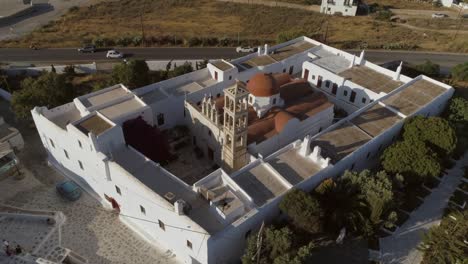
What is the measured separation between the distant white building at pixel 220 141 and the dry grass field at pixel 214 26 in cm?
3055

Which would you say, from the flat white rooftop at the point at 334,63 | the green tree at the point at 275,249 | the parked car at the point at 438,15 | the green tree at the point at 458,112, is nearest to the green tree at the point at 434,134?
the green tree at the point at 458,112

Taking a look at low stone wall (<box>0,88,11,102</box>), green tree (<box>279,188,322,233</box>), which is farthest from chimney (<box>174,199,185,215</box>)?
low stone wall (<box>0,88,11,102</box>)

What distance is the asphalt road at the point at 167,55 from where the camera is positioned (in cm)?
6969

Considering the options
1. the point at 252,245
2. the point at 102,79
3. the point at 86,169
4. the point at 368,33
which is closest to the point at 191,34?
the point at 102,79

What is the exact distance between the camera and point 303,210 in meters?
31.1

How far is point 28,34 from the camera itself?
86.6m

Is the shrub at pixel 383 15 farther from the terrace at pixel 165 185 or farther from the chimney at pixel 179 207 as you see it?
the chimney at pixel 179 207

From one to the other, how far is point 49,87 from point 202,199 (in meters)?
30.3

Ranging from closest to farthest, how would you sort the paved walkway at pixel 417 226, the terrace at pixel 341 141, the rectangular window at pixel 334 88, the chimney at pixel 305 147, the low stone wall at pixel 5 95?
the paved walkway at pixel 417 226 → the chimney at pixel 305 147 → the terrace at pixel 341 141 → the rectangular window at pixel 334 88 → the low stone wall at pixel 5 95

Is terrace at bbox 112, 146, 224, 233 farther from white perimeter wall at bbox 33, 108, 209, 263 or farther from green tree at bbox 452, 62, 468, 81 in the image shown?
green tree at bbox 452, 62, 468, 81

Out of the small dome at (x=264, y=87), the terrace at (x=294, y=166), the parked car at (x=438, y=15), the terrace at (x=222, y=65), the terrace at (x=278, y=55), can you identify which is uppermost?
the small dome at (x=264, y=87)

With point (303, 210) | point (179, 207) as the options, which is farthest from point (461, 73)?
point (179, 207)

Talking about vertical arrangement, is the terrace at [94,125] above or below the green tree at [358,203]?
above

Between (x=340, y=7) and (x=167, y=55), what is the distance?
Result: 62553mm
